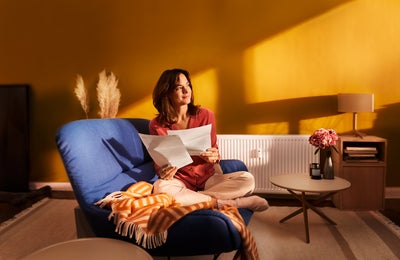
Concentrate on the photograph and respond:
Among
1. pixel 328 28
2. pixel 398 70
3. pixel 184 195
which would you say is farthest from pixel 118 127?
pixel 398 70

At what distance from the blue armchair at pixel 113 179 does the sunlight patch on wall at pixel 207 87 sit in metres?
1.47

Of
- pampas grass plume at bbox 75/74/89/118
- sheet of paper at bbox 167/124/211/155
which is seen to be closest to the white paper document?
sheet of paper at bbox 167/124/211/155

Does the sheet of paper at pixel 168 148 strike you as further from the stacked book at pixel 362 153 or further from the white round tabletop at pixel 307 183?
the stacked book at pixel 362 153

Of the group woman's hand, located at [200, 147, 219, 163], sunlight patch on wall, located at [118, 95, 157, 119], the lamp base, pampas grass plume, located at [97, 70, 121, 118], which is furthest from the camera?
sunlight patch on wall, located at [118, 95, 157, 119]

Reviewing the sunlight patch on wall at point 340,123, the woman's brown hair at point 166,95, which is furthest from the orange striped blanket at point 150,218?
the sunlight patch on wall at point 340,123

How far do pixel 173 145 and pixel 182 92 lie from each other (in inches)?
18.8

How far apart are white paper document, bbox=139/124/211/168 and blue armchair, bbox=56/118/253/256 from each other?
25 cm

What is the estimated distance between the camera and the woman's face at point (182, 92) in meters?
2.21

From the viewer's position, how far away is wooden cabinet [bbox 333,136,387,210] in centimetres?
310

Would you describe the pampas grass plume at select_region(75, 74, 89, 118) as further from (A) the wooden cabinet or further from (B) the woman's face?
(A) the wooden cabinet

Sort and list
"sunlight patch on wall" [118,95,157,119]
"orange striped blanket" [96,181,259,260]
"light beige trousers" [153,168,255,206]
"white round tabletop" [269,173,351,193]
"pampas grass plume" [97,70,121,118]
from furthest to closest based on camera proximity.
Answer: "sunlight patch on wall" [118,95,157,119] < "pampas grass plume" [97,70,121,118] < "white round tabletop" [269,173,351,193] < "light beige trousers" [153,168,255,206] < "orange striped blanket" [96,181,259,260]

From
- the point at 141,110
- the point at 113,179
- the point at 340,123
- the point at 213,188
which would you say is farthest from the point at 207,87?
the point at 113,179

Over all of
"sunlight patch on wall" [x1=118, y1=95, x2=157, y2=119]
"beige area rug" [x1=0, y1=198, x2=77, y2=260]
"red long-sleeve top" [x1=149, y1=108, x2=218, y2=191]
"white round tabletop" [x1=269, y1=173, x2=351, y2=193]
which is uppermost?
"sunlight patch on wall" [x1=118, y1=95, x2=157, y2=119]

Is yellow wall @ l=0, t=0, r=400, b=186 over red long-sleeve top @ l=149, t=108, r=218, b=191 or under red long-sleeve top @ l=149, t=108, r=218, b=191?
over
